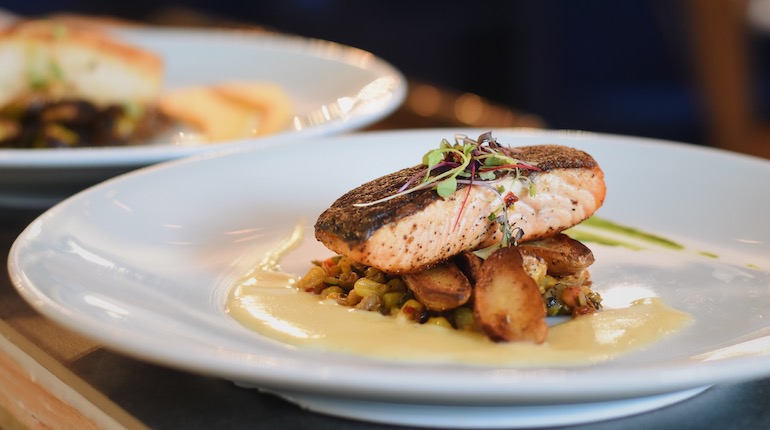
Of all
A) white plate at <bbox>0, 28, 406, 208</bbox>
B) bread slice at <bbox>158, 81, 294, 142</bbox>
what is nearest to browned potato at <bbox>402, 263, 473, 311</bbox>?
white plate at <bbox>0, 28, 406, 208</bbox>

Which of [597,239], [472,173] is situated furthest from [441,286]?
[597,239]

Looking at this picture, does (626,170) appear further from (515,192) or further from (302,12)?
(302,12)

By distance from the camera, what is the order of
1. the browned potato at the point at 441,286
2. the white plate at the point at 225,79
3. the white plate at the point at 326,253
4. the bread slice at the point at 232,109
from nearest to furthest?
the white plate at the point at 326,253, the browned potato at the point at 441,286, the white plate at the point at 225,79, the bread slice at the point at 232,109

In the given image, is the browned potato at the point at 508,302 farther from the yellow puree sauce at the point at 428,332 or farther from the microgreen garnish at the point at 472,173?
the microgreen garnish at the point at 472,173

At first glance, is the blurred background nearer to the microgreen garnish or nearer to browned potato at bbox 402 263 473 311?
the microgreen garnish

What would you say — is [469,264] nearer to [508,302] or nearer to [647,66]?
[508,302]

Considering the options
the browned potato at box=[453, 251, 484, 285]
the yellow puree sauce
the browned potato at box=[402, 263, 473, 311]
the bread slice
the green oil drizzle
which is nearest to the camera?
the yellow puree sauce

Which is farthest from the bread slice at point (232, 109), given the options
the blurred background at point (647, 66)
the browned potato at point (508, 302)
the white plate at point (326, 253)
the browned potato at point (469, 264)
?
the blurred background at point (647, 66)
